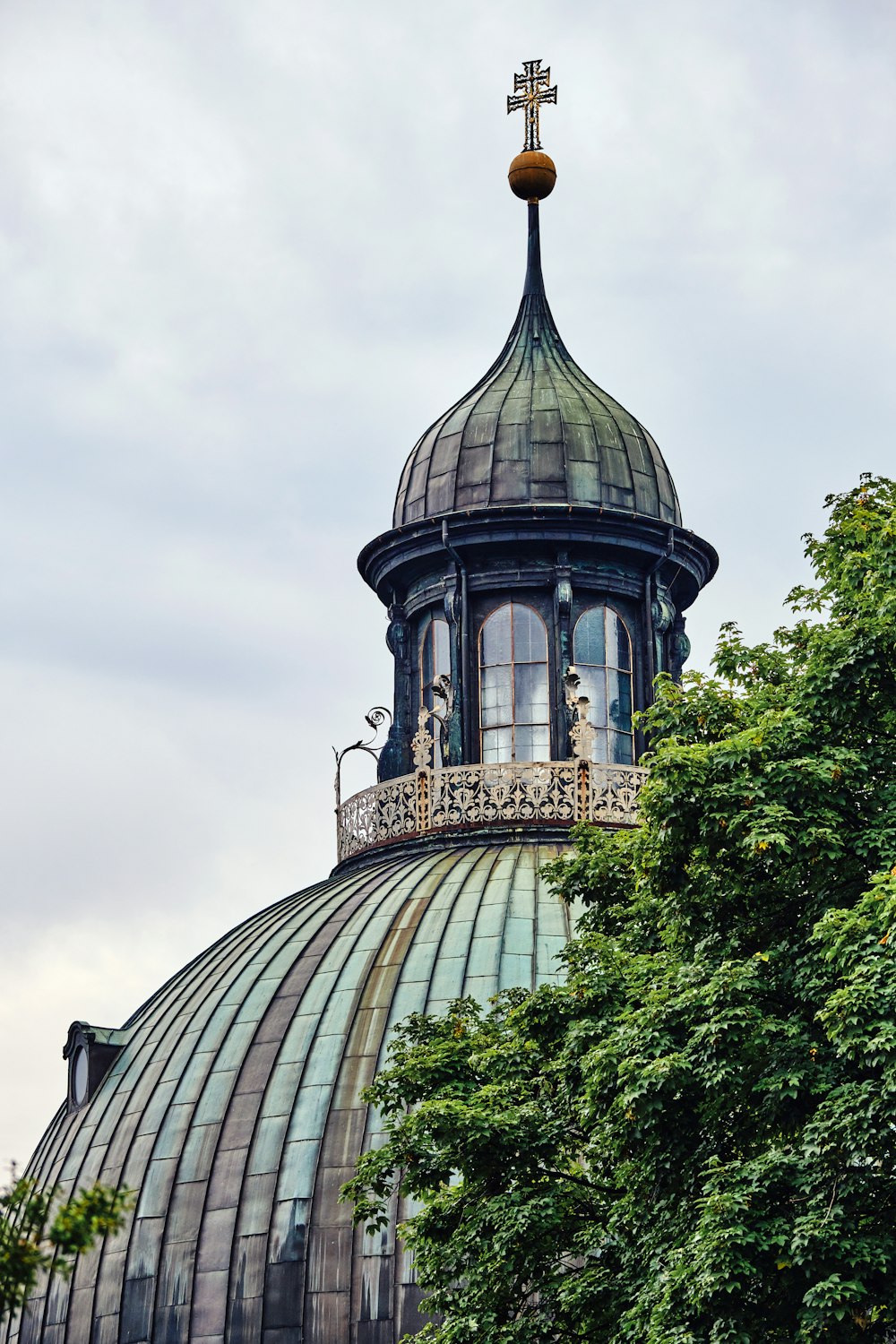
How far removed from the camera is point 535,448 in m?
38.7

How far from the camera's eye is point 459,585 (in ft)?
125

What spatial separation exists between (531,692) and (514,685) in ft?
0.89

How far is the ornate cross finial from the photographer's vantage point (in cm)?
4206

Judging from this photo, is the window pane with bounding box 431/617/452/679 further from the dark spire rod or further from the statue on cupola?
the dark spire rod

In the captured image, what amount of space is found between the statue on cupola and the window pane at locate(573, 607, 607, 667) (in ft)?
Answer: 0.06

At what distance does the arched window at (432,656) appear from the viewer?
38531 millimetres

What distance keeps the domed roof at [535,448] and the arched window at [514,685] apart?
6.01ft

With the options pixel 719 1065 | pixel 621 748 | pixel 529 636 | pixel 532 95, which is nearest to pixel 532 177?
pixel 532 95

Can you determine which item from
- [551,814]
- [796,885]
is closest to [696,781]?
[796,885]

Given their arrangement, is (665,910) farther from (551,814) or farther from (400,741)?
(400,741)

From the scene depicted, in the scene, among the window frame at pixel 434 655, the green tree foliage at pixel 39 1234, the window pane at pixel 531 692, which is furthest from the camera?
the window frame at pixel 434 655

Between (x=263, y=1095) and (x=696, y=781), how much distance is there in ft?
33.4

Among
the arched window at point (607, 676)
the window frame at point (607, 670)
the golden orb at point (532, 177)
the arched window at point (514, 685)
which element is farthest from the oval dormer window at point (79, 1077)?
the golden orb at point (532, 177)

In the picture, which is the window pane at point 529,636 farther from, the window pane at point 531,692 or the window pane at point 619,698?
the window pane at point 619,698
